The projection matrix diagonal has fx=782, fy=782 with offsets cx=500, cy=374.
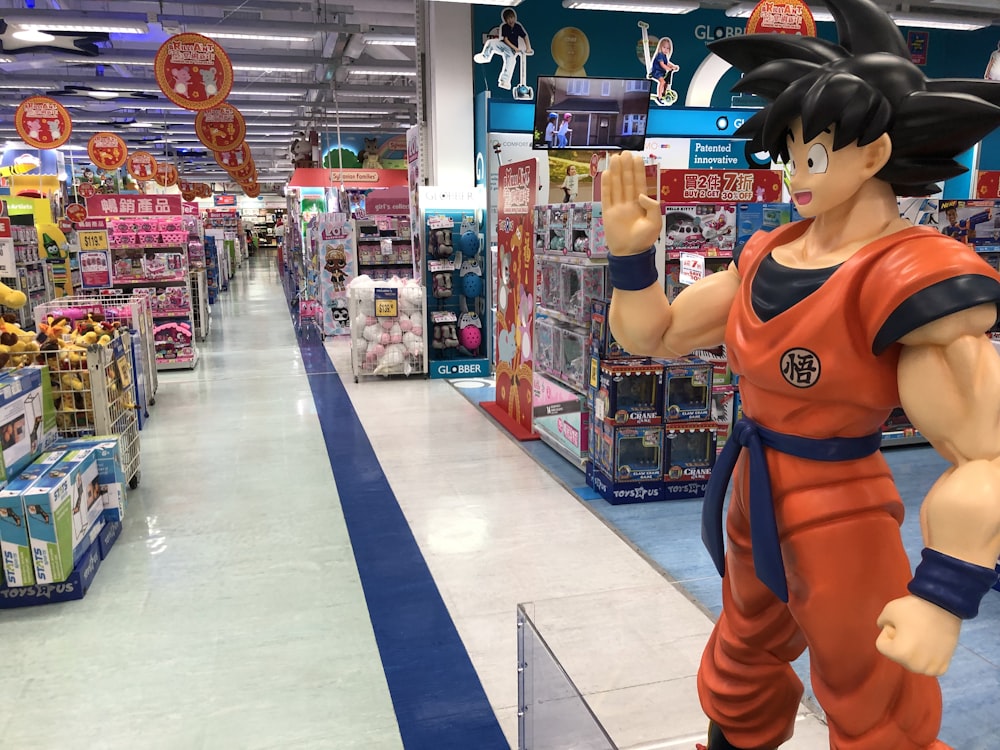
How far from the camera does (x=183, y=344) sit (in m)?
9.63

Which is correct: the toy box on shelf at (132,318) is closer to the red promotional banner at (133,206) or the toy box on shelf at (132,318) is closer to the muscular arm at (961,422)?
the red promotional banner at (133,206)

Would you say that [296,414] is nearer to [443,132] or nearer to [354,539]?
[354,539]

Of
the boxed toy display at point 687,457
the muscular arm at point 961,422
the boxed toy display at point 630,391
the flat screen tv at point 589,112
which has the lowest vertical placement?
the boxed toy display at point 687,457

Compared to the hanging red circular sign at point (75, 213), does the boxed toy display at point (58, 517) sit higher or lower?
lower

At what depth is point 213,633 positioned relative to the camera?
3.50m

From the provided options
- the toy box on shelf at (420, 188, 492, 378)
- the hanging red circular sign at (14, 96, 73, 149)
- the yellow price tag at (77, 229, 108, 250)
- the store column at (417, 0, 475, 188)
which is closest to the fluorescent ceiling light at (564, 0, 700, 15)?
the store column at (417, 0, 475, 188)

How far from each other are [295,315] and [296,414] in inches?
331

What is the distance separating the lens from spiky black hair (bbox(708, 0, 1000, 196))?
1449mm

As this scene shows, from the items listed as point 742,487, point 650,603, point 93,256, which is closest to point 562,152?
point 93,256

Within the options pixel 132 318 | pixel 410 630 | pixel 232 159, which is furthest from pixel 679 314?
pixel 232 159

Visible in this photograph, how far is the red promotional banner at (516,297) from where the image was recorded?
20.6ft

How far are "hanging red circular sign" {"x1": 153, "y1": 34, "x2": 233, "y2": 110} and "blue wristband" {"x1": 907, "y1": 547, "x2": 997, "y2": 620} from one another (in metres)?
7.01

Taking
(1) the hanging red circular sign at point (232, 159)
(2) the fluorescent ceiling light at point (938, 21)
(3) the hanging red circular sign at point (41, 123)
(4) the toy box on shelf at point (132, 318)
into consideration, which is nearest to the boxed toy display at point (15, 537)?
(4) the toy box on shelf at point (132, 318)

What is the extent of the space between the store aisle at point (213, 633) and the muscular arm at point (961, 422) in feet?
6.92
